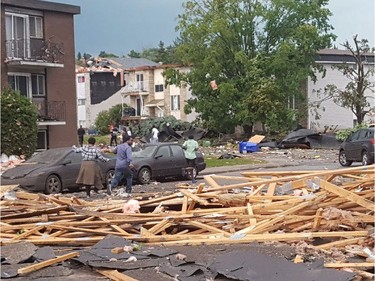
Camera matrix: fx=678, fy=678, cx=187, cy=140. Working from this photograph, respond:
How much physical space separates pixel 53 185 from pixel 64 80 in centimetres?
1812

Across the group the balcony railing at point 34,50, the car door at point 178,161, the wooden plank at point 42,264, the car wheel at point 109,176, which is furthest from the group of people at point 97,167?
the balcony railing at point 34,50

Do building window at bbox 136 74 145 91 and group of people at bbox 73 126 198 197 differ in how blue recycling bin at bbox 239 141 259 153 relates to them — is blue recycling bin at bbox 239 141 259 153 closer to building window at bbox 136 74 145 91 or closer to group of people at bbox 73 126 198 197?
group of people at bbox 73 126 198 197

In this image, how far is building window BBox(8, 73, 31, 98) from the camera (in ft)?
115

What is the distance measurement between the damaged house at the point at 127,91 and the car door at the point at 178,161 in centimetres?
4091

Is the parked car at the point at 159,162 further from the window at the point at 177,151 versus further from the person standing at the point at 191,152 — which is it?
the person standing at the point at 191,152

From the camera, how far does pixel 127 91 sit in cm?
7806

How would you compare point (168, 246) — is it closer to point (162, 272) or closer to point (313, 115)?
point (162, 272)

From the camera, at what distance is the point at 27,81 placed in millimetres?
35656

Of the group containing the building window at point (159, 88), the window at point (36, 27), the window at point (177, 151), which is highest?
the window at point (36, 27)

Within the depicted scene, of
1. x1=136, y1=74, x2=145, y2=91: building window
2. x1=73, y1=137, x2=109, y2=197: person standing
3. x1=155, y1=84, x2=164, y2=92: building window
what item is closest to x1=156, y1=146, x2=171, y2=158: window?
x1=73, y1=137, x2=109, y2=197: person standing

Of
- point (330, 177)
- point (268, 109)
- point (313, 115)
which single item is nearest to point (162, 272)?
point (330, 177)

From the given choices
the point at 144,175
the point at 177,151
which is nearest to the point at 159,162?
the point at 144,175

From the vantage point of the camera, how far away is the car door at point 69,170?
2014 cm

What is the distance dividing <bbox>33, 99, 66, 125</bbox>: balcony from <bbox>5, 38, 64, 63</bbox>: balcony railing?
2.24 metres
